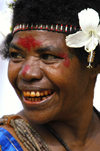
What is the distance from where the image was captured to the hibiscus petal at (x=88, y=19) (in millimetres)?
1852

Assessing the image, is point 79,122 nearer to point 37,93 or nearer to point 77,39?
point 37,93

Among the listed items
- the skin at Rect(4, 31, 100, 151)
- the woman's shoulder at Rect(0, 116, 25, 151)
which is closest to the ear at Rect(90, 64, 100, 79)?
the skin at Rect(4, 31, 100, 151)

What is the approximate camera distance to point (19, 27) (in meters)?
2.01

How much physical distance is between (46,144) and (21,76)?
514 mm

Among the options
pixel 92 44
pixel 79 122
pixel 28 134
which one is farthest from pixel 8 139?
pixel 92 44

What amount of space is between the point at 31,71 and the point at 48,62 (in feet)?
0.44

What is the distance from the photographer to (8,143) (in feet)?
6.24

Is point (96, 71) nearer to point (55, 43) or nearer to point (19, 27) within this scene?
point (55, 43)

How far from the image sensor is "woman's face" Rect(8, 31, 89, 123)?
6.11 ft

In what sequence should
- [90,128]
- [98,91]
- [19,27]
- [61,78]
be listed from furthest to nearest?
[98,91]
[90,128]
[19,27]
[61,78]

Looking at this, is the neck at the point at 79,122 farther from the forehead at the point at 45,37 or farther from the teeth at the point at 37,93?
the forehead at the point at 45,37

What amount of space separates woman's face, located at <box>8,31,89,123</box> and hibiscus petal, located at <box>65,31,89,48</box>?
47mm

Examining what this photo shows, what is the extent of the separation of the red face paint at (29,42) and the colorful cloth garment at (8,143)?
22.9 inches

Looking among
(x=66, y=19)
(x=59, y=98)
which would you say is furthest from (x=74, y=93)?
(x=66, y=19)
